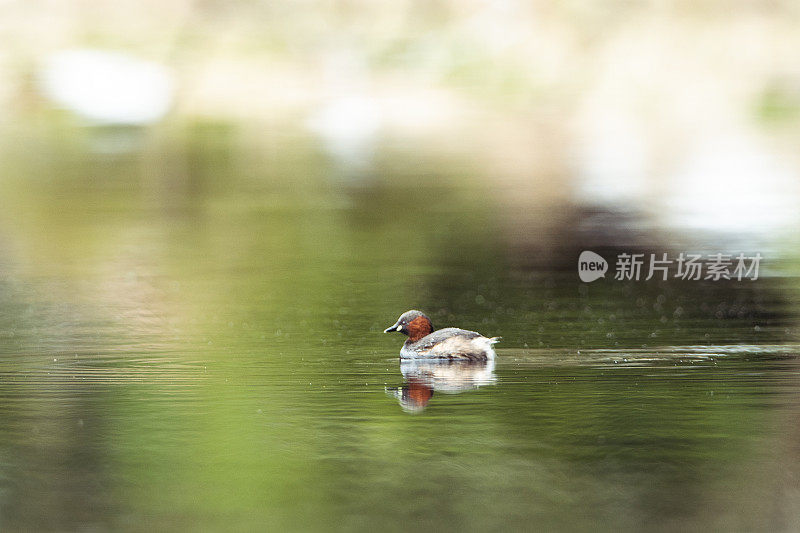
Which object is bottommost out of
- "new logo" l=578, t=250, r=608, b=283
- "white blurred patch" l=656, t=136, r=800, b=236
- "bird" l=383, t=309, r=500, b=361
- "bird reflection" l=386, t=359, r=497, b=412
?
"white blurred patch" l=656, t=136, r=800, b=236

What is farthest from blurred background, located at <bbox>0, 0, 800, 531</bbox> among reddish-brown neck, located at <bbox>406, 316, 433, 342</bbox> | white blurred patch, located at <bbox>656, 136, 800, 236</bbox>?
reddish-brown neck, located at <bbox>406, 316, 433, 342</bbox>

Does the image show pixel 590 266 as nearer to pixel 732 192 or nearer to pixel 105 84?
pixel 732 192

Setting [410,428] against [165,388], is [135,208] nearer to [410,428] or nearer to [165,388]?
[165,388]

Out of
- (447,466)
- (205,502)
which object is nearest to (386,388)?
(447,466)

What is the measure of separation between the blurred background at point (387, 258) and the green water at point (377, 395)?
0.04 meters

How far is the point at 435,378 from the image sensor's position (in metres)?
10.7

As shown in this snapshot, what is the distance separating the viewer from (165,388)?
10320 mm

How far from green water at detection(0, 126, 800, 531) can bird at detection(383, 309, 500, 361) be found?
0.18 meters

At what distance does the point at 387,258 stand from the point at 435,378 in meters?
7.78

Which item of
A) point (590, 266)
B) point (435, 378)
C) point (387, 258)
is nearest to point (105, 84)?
point (387, 258)

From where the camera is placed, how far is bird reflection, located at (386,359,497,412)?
9844mm

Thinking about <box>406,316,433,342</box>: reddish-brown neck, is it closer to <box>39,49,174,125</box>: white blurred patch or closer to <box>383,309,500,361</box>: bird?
<box>383,309,500,361</box>: bird

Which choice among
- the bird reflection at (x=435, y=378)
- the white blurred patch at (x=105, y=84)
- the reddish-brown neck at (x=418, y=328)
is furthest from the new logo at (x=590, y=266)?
the white blurred patch at (x=105, y=84)

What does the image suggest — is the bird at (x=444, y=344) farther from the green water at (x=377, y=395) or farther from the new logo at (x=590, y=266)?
the new logo at (x=590, y=266)
